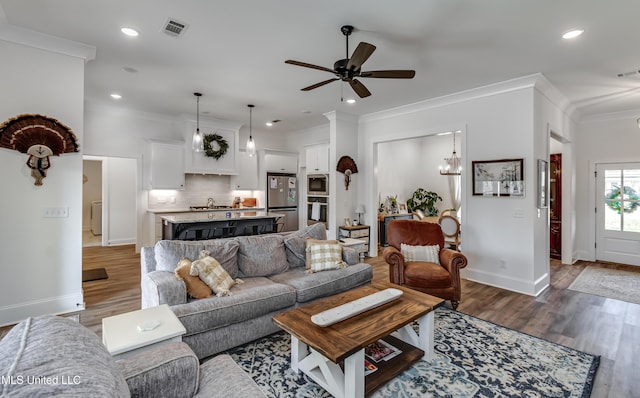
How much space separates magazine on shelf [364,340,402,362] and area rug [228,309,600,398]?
0.16 m

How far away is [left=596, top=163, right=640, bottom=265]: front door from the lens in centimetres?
545

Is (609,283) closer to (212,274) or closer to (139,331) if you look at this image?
(212,274)

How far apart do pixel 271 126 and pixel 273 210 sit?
80.5 inches

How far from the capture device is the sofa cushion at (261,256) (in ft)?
10.7

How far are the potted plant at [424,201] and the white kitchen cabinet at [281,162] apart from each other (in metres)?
3.32

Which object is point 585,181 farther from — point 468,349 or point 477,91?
point 468,349

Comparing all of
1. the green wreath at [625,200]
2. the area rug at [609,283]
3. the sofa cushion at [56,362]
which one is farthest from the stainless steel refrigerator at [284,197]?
the green wreath at [625,200]

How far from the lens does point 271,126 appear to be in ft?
23.5

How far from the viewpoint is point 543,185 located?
164 inches

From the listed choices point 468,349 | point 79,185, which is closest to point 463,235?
point 468,349

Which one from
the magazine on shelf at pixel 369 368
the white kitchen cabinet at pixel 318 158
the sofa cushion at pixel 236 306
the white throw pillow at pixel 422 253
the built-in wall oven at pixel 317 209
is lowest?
the magazine on shelf at pixel 369 368

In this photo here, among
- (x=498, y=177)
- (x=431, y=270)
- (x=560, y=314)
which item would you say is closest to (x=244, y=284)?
(x=431, y=270)

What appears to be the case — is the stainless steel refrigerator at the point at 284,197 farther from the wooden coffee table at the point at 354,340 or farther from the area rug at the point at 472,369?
the wooden coffee table at the point at 354,340

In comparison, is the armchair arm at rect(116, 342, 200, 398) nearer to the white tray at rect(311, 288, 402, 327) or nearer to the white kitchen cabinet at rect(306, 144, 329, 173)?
the white tray at rect(311, 288, 402, 327)
